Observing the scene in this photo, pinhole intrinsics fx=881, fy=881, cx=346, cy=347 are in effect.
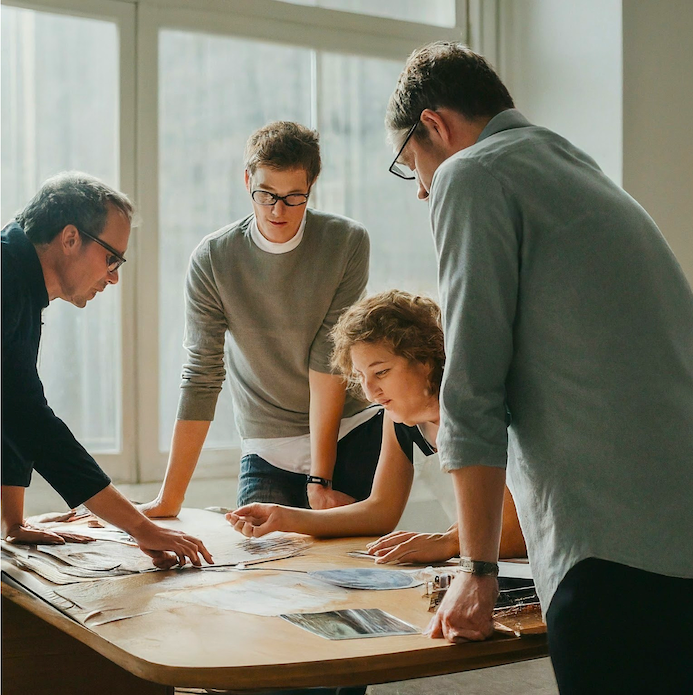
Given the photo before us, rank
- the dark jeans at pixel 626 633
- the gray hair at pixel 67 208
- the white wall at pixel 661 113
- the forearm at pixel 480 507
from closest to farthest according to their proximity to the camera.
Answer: the dark jeans at pixel 626 633 → the forearm at pixel 480 507 → the gray hair at pixel 67 208 → the white wall at pixel 661 113

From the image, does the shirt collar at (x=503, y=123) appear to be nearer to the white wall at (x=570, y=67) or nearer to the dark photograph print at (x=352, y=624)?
the dark photograph print at (x=352, y=624)

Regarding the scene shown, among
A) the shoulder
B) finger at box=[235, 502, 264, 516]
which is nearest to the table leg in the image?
finger at box=[235, 502, 264, 516]

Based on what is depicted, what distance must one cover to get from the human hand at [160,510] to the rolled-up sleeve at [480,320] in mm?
1363

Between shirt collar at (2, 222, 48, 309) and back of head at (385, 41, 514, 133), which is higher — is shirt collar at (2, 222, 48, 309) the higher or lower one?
the lower one

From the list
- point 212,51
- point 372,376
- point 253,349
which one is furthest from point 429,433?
point 212,51

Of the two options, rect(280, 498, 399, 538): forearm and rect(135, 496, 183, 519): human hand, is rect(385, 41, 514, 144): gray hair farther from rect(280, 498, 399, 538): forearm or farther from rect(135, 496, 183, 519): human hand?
rect(135, 496, 183, 519): human hand

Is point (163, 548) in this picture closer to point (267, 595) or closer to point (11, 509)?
point (267, 595)

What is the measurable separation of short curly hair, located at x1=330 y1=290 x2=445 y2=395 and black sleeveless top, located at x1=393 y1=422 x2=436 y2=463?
0.60 feet

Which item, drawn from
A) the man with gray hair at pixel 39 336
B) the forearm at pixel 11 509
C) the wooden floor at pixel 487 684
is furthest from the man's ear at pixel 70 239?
the wooden floor at pixel 487 684

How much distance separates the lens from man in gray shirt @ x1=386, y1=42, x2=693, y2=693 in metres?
1.07

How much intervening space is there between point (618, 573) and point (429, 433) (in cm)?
99

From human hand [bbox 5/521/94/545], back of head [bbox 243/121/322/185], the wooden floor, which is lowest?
the wooden floor

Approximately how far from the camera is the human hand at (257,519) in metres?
2.00

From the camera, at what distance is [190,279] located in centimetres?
256
